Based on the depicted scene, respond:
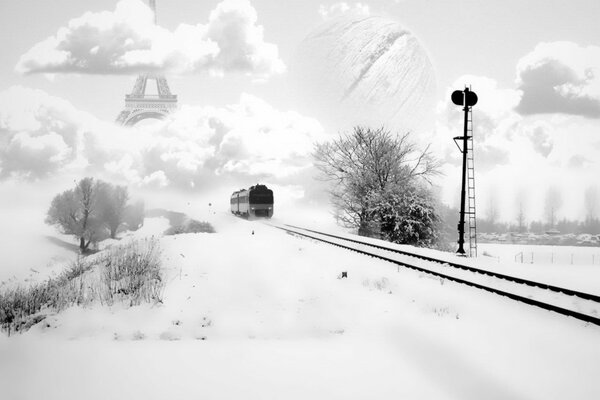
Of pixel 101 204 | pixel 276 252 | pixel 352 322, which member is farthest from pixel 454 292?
pixel 101 204

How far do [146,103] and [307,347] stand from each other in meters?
78.7

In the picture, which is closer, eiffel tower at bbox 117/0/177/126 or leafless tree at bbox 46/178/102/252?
leafless tree at bbox 46/178/102/252

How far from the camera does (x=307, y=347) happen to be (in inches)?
254

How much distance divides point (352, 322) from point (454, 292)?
131 inches

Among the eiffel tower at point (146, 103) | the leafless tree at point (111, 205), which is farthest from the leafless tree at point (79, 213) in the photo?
the eiffel tower at point (146, 103)

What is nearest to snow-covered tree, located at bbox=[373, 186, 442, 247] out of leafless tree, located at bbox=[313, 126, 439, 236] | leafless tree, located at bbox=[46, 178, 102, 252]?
leafless tree, located at bbox=[313, 126, 439, 236]

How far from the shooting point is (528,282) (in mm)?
11070

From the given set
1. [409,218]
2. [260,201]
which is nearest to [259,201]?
[260,201]

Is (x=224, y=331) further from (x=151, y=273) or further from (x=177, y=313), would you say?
(x=151, y=273)

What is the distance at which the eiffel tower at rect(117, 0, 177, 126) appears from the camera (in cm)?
7700

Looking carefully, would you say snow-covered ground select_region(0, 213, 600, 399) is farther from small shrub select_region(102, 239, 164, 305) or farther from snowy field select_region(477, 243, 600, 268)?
snowy field select_region(477, 243, 600, 268)

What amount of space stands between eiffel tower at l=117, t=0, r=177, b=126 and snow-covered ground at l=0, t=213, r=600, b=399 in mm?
72516

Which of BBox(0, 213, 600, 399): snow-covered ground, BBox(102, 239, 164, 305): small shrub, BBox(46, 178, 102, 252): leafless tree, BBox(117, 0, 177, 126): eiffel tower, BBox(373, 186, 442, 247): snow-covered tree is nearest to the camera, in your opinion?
BBox(0, 213, 600, 399): snow-covered ground

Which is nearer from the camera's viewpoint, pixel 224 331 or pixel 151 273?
pixel 224 331
